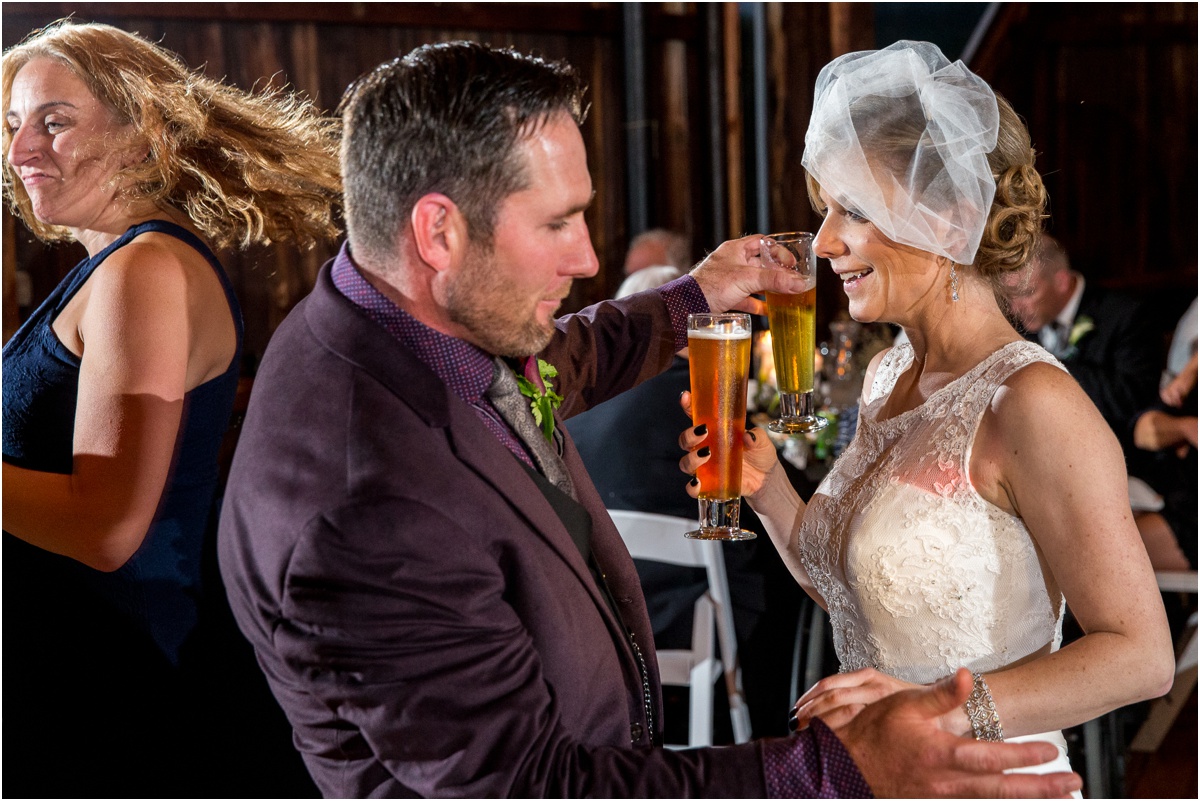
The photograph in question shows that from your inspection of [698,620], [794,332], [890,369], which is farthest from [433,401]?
[698,620]

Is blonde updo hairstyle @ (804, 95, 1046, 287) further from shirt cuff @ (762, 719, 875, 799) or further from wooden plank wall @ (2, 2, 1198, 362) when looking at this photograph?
wooden plank wall @ (2, 2, 1198, 362)

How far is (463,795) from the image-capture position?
1185 millimetres

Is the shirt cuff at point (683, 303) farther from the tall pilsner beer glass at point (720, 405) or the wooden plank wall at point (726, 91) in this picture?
the wooden plank wall at point (726, 91)

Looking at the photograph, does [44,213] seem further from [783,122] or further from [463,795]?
[783,122]

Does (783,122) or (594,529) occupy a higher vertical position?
(783,122)

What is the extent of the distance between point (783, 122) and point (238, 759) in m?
4.81

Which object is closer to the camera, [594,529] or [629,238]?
[594,529]

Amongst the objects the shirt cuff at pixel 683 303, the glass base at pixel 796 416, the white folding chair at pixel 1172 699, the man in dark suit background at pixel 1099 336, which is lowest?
the white folding chair at pixel 1172 699

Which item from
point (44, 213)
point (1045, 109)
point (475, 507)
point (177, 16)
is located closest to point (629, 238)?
point (177, 16)

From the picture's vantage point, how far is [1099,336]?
515cm

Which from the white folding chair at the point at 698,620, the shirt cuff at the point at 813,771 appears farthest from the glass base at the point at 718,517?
the white folding chair at the point at 698,620

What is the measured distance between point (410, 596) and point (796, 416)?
102cm

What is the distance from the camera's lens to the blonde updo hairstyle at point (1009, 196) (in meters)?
1.77

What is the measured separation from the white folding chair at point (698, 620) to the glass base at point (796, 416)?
122 cm
